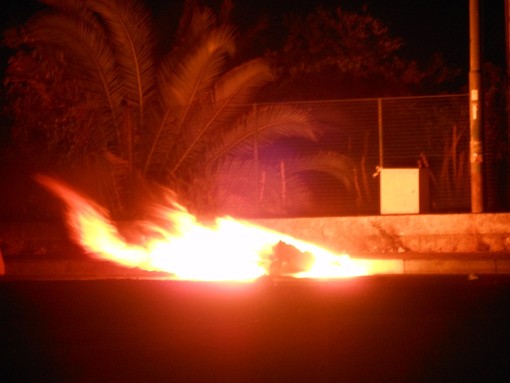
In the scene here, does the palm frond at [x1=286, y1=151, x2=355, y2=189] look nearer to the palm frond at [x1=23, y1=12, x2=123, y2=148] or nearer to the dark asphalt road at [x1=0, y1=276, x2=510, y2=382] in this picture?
the palm frond at [x1=23, y1=12, x2=123, y2=148]

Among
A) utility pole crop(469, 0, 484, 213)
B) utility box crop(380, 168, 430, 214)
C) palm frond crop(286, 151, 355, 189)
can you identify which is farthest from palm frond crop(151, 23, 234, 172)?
utility pole crop(469, 0, 484, 213)

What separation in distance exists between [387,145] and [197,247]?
15.1 feet

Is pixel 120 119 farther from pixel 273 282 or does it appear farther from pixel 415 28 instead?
pixel 415 28

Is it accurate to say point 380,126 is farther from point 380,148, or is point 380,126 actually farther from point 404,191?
point 404,191

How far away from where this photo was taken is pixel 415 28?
90.8ft

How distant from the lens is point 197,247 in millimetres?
15297

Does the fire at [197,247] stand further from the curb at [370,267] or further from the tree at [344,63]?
the tree at [344,63]

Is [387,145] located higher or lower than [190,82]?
lower

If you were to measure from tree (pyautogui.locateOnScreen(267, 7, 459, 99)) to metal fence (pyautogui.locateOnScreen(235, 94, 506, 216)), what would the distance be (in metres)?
3.81

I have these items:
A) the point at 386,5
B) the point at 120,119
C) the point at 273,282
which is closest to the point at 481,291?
the point at 273,282

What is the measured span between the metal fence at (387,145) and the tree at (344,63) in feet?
12.5

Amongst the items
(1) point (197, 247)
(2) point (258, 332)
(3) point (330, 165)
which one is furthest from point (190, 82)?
(2) point (258, 332)

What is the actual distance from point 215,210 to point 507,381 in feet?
34.0

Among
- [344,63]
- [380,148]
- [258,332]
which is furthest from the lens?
[344,63]
